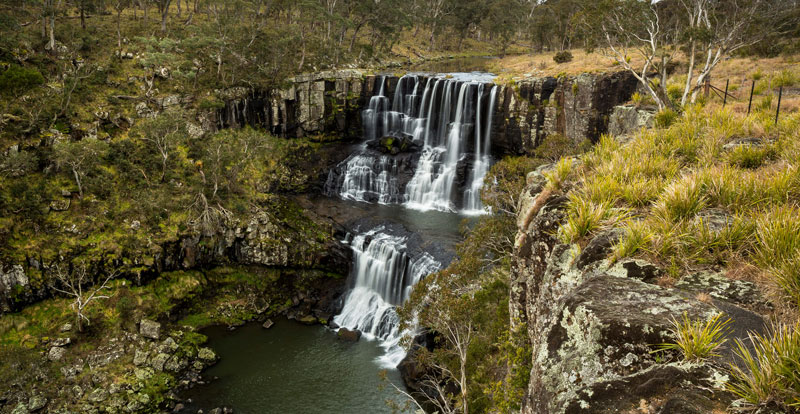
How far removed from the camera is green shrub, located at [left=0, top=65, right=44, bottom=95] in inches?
1197

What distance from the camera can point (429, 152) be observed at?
4200cm

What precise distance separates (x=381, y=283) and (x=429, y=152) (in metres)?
16.7

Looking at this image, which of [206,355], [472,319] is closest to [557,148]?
[472,319]

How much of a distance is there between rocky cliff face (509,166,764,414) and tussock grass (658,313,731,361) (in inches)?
3.4

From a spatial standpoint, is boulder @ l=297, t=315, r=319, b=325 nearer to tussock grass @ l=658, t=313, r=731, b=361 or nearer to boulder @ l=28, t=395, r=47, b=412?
boulder @ l=28, t=395, r=47, b=412

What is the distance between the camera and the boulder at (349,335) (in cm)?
2627

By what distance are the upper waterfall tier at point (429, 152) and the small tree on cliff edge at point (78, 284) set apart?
65.3ft

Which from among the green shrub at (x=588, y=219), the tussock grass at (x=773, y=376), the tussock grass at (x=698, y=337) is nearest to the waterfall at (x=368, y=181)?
the green shrub at (x=588, y=219)

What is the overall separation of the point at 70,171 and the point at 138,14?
3589cm

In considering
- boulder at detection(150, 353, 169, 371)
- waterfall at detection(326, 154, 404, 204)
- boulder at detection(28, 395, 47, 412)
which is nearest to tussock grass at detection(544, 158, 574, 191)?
boulder at detection(150, 353, 169, 371)

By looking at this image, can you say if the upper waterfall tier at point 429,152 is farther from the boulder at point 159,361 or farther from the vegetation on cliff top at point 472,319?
the boulder at point 159,361

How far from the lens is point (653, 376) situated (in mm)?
4434

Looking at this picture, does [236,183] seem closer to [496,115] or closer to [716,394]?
[496,115]

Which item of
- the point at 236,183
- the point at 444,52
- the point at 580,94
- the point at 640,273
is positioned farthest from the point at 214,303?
the point at 444,52
